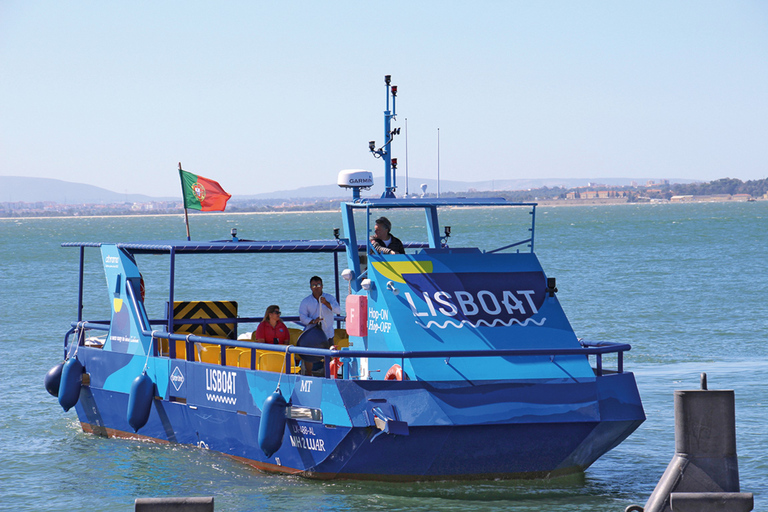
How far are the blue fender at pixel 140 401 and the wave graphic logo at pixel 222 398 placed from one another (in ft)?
3.84

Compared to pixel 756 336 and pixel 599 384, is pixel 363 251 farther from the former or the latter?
pixel 756 336

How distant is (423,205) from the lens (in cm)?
1109

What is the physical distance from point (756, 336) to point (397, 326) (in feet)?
51.8

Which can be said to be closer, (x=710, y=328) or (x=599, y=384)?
(x=599, y=384)

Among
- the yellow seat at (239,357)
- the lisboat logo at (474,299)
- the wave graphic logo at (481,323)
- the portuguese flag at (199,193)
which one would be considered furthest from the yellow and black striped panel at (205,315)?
the wave graphic logo at (481,323)

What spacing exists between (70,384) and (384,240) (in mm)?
5478

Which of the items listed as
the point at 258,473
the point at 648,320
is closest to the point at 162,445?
the point at 258,473

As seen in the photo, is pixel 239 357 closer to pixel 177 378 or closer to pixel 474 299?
pixel 177 378

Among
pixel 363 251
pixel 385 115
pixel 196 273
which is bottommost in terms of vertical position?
pixel 196 273

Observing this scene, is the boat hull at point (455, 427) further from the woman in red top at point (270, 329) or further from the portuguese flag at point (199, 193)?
the portuguese flag at point (199, 193)

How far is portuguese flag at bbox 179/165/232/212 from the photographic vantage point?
13.9 metres

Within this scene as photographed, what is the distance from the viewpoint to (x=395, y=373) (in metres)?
10.1

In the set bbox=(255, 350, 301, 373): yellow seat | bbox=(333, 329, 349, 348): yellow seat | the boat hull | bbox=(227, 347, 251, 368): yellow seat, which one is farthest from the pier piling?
bbox=(333, 329, 349, 348): yellow seat

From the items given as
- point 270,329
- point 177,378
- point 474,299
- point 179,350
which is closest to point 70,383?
point 179,350
